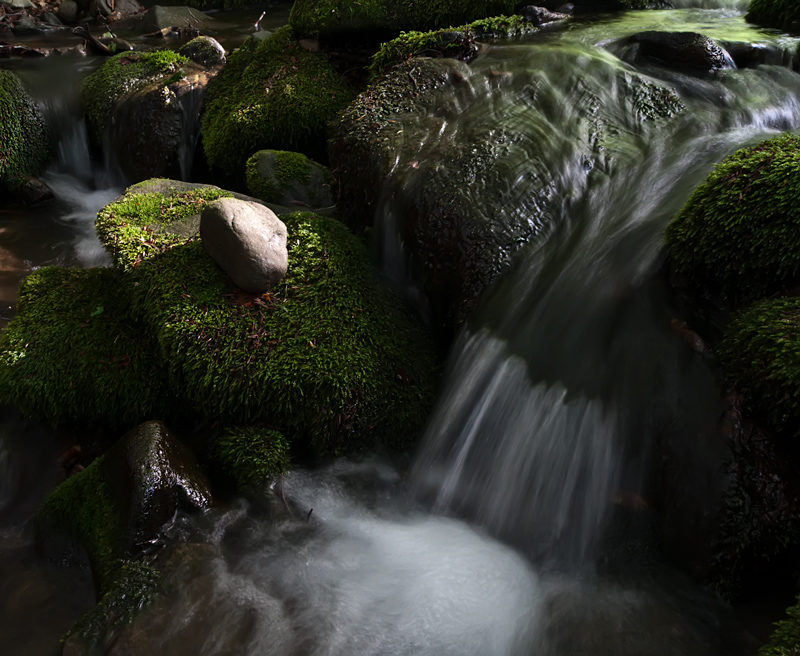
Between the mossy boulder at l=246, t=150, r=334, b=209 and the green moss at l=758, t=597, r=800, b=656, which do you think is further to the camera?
the mossy boulder at l=246, t=150, r=334, b=209

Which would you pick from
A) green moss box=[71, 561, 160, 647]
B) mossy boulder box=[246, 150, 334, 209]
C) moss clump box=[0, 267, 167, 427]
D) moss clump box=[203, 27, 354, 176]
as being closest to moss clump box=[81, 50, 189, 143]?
moss clump box=[203, 27, 354, 176]

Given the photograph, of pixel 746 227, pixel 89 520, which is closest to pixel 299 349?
pixel 89 520

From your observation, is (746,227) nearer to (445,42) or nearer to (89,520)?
(445,42)

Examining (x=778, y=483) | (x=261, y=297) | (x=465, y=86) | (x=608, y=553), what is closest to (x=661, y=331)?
(x=778, y=483)

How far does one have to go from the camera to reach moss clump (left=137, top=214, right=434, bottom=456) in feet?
11.8

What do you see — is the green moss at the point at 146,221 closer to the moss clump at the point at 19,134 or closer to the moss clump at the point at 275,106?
the moss clump at the point at 275,106

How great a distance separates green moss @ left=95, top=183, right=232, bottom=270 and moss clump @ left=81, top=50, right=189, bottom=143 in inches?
132

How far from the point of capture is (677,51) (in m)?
5.23

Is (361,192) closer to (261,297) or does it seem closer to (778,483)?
(261,297)

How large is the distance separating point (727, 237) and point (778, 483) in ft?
3.74

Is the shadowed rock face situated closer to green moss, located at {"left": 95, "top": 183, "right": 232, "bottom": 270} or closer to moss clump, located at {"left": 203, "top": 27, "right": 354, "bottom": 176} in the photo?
green moss, located at {"left": 95, "top": 183, "right": 232, "bottom": 270}

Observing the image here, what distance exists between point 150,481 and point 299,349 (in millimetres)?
1046

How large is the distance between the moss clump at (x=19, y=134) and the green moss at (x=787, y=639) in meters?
8.02

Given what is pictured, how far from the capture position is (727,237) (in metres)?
3.07
